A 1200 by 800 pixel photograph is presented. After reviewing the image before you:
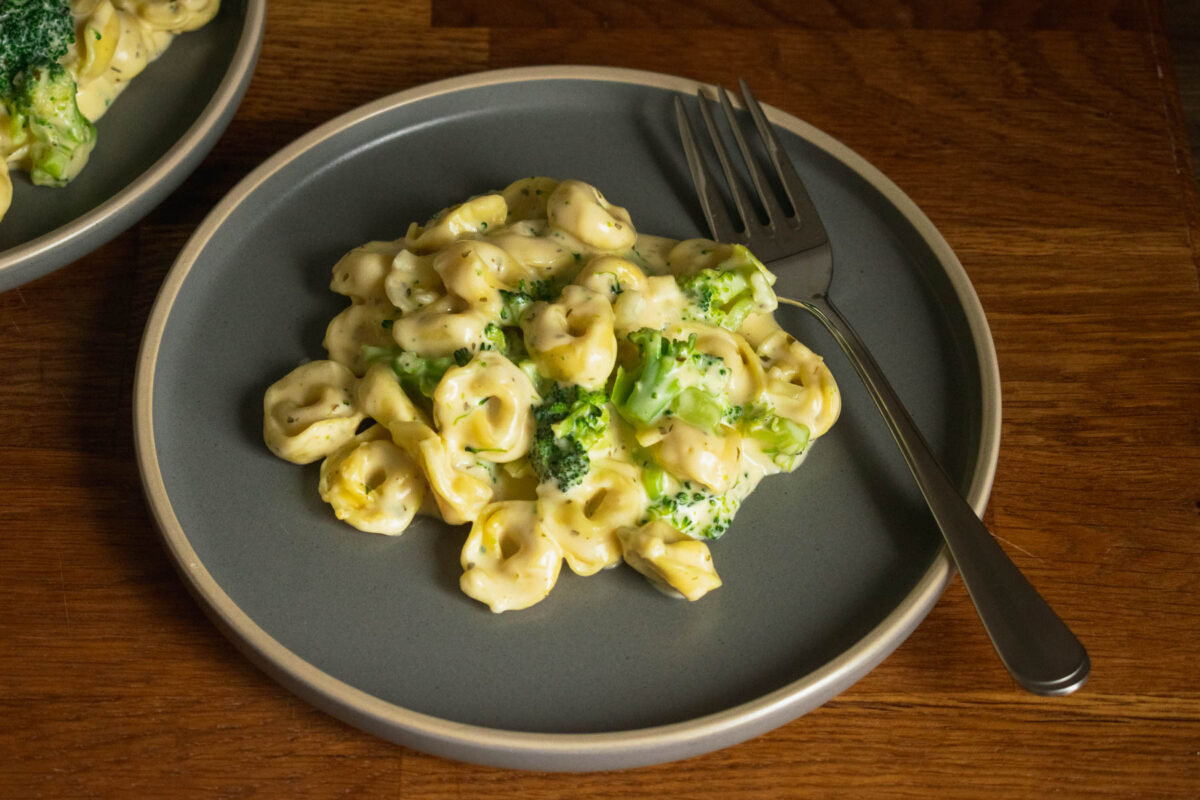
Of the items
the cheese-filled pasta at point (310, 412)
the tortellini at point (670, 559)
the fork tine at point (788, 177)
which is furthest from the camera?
the fork tine at point (788, 177)

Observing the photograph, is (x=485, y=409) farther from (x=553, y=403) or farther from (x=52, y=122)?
(x=52, y=122)

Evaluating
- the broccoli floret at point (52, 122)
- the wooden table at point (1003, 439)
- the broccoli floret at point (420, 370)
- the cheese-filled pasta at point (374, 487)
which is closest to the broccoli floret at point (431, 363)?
the broccoli floret at point (420, 370)

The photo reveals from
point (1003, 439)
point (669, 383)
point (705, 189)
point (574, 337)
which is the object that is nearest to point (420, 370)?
point (574, 337)

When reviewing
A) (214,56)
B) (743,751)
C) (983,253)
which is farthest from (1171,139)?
(214,56)

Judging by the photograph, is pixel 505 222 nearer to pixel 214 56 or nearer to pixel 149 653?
pixel 214 56

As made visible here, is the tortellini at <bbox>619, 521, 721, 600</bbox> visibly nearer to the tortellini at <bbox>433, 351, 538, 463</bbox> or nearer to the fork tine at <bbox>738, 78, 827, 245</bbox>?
the tortellini at <bbox>433, 351, 538, 463</bbox>

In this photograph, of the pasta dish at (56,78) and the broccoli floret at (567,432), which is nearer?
the broccoli floret at (567,432)

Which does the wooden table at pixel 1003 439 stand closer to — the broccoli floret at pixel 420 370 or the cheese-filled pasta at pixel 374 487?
the cheese-filled pasta at pixel 374 487

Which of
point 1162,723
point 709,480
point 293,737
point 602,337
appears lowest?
point 293,737
